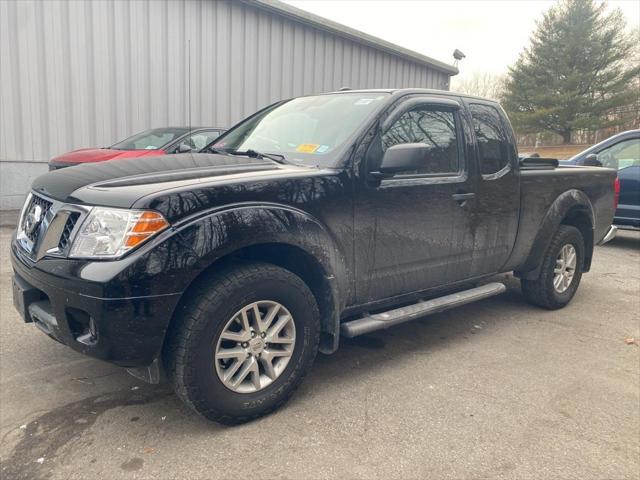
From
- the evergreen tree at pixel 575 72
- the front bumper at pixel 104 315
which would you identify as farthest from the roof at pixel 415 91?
the evergreen tree at pixel 575 72

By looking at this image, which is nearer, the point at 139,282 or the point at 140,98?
the point at 139,282

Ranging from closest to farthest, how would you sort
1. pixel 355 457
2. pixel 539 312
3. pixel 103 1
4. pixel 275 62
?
pixel 355 457, pixel 539 312, pixel 103 1, pixel 275 62

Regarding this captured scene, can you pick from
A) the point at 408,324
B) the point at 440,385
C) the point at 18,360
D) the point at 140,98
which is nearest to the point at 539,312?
the point at 408,324

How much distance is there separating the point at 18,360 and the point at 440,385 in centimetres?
268

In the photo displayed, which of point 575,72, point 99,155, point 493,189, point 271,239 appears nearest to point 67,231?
point 271,239

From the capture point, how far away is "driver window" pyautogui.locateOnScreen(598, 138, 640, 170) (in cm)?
841

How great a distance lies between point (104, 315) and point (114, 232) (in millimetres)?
369

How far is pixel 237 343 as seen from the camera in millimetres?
2789

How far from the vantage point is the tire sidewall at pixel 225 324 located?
2604mm

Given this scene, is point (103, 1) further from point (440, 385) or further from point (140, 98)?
point (440, 385)

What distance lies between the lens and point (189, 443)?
2.65m

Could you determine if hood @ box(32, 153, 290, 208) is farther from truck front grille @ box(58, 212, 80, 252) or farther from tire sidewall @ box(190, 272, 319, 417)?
tire sidewall @ box(190, 272, 319, 417)

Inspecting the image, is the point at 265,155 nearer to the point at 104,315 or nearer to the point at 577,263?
the point at 104,315

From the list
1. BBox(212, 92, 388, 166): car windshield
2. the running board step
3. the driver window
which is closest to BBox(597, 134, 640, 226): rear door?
the driver window
